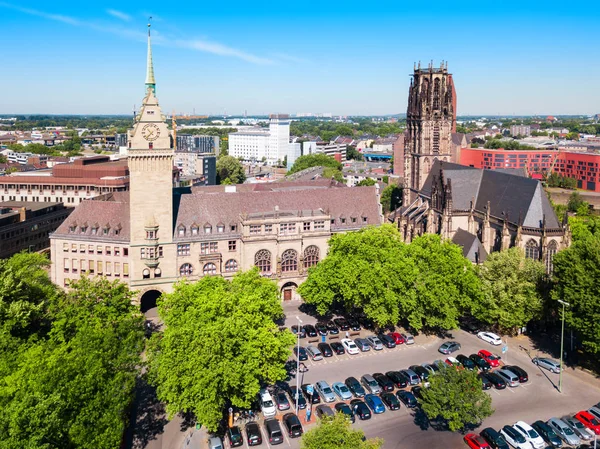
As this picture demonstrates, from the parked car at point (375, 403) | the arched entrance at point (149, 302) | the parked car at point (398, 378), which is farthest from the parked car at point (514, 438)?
the arched entrance at point (149, 302)

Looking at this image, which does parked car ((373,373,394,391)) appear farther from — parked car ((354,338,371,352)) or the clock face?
the clock face

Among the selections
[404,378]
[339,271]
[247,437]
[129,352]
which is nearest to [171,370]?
[129,352]

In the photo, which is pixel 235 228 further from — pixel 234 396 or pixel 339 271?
pixel 234 396

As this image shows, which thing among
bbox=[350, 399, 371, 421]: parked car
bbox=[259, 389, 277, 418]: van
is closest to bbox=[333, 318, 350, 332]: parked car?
bbox=[350, 399, 371, 421]: parked car

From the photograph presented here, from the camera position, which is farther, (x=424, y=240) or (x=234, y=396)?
(x=424, y=240)

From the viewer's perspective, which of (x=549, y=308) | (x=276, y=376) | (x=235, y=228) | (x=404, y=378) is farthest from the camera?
(x=235, y=228)

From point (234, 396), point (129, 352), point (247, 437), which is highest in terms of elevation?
point (129, 352)

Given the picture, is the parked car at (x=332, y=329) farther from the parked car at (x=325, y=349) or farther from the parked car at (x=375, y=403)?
the parked car at (x=375, y=403)

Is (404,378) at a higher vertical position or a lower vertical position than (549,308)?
lower
